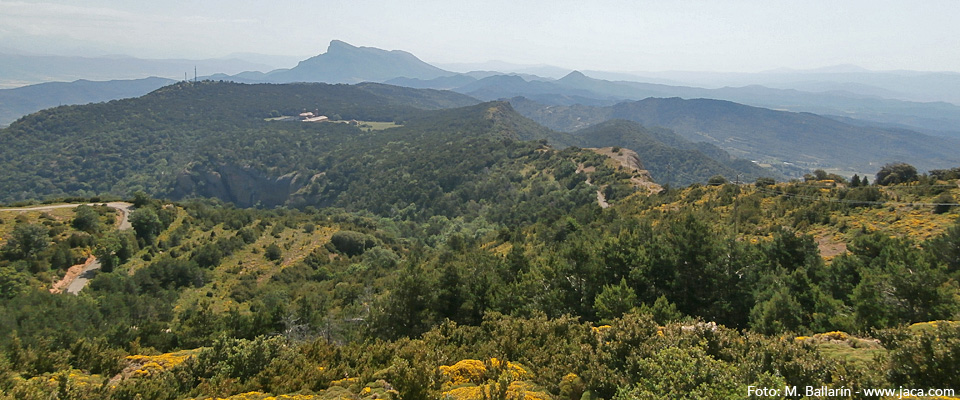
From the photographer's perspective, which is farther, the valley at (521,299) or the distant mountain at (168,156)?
the distant mountain at (168,156)

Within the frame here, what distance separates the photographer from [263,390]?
40.9 feet

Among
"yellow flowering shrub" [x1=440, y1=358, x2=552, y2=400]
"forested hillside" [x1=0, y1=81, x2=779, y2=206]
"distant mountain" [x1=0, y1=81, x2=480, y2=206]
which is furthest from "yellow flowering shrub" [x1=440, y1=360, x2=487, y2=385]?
"distant mountain" [x1=0, y1=81, x2=480, y2=206]

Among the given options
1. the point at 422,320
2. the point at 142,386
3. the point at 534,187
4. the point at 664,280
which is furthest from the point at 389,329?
the point at 534,187

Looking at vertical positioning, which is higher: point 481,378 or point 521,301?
point 481,378

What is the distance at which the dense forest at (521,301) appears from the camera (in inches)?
406

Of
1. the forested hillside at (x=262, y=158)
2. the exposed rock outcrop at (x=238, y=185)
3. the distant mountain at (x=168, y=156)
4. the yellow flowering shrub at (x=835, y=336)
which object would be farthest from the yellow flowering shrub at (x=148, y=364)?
the exposed rock outcrop at (x=238, y=185)

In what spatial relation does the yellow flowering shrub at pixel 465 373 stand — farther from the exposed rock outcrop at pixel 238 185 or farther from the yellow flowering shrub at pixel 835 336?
the exposed rock outcrop at pixel 238 185

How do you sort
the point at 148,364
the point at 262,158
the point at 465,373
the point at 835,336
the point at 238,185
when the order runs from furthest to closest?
the point at 262,158, the point at 238,185, the point at 148,364, the point at 835,336, the point at 465,373

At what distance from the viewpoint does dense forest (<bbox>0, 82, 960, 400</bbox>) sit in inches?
406

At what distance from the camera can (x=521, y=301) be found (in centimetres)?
2352

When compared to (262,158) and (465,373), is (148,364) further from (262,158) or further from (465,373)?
(262,158)

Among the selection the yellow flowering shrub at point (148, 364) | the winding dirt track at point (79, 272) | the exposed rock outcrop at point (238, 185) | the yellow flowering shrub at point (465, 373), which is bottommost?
the exposed rock outcrop at point (238, 185)

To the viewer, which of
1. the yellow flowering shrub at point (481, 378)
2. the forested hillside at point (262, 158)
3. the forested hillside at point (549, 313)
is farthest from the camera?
the forested hillside at point (262, 158)

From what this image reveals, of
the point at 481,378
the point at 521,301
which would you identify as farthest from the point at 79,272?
the point at 481,378
